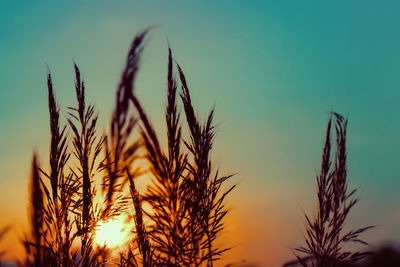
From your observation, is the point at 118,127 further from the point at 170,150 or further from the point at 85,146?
the point at 85,146

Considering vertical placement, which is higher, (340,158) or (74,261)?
(340,158)

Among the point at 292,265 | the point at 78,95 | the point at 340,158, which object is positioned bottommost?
the point at 292,265

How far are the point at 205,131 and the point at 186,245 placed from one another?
82cm

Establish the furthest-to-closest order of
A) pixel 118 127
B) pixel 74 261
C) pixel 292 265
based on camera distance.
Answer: pixel 292 265 → pixel 74 261 → pixel 118 127

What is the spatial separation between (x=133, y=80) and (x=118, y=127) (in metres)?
0.16

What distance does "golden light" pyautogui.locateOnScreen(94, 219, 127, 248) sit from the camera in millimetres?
3094

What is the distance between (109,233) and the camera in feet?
10.5

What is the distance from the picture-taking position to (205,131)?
115 inches

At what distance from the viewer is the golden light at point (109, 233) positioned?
3.09m

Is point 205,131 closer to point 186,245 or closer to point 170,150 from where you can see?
point 170,150

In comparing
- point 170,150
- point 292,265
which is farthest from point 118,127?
point 292,265

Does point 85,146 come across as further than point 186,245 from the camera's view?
Yes

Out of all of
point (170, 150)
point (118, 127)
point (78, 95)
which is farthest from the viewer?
point (78, 95)

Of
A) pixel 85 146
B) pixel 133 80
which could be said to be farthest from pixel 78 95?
pixel 133 80
